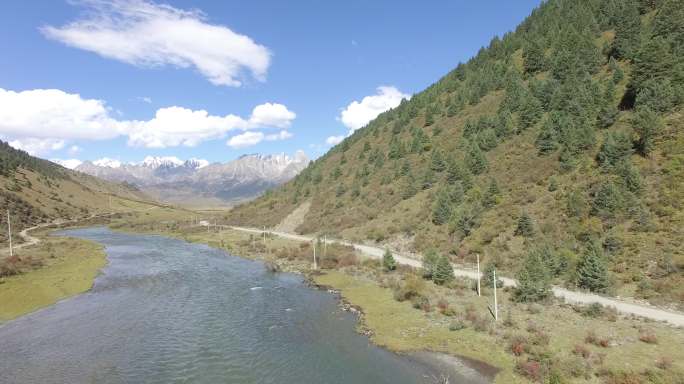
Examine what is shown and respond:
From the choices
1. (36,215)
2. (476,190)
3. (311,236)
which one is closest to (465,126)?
(476,190)

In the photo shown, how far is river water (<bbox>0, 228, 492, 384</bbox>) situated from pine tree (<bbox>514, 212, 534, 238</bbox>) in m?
27.0

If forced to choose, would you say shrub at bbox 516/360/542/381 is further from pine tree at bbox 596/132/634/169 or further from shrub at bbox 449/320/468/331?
pine tree at bbox 596/132/634/169

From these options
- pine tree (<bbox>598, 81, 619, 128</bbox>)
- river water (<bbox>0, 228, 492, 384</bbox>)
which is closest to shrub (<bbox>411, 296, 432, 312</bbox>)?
river water (<bbox>0, 228, 492, 384</bbox>)

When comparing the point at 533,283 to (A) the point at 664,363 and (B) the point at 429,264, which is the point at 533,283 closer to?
(A) the point at 664,363

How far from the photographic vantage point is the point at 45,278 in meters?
56.7

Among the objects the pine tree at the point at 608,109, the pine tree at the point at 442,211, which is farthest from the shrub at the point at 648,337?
the pine tree at the point at 608,109

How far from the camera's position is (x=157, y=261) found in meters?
78.2

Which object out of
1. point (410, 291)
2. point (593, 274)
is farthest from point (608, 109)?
point (410, 291)

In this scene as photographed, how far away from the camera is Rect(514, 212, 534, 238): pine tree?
5066 centimetres

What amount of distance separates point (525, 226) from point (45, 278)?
69563mm

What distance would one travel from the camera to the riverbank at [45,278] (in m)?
45.3

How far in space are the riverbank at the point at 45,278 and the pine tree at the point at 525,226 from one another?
60.3m

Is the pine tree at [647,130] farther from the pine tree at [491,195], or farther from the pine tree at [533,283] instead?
the pine tree at [533,283]

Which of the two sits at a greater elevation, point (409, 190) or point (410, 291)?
point (409, 190)
